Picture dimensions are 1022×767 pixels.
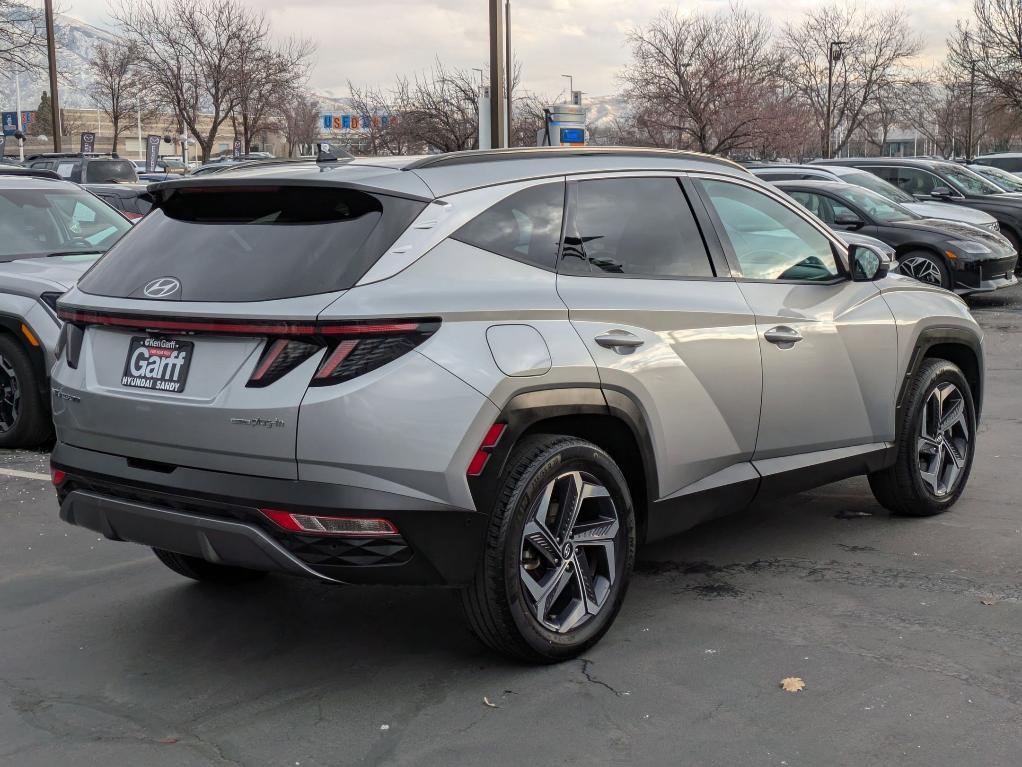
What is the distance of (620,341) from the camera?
4125 mm

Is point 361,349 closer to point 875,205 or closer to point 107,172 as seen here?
point 875,205

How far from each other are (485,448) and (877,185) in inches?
608

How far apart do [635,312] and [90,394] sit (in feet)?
6.11

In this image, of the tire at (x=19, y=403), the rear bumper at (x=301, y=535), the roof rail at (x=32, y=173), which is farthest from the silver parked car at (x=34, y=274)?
the rear bumper at (x=301, y=535)

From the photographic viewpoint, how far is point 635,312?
424cm

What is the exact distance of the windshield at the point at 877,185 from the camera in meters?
17.6

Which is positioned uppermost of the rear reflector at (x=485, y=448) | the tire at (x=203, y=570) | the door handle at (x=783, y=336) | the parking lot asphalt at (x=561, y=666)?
the door handle at (x=783, y=336)

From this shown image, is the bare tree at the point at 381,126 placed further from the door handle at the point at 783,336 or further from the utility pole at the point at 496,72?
the door handle at the point at 783,336

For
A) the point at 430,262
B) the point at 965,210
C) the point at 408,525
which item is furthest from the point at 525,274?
the point at 965,210

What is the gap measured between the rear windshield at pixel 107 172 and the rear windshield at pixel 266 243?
21.1m

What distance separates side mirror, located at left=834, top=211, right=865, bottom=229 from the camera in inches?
601

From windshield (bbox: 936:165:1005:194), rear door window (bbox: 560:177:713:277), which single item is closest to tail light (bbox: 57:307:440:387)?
rear door window (bbox: 560:177:713:277)

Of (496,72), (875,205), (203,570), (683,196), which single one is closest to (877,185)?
(875,205)

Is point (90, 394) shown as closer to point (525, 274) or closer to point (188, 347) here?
point (188, 347)
